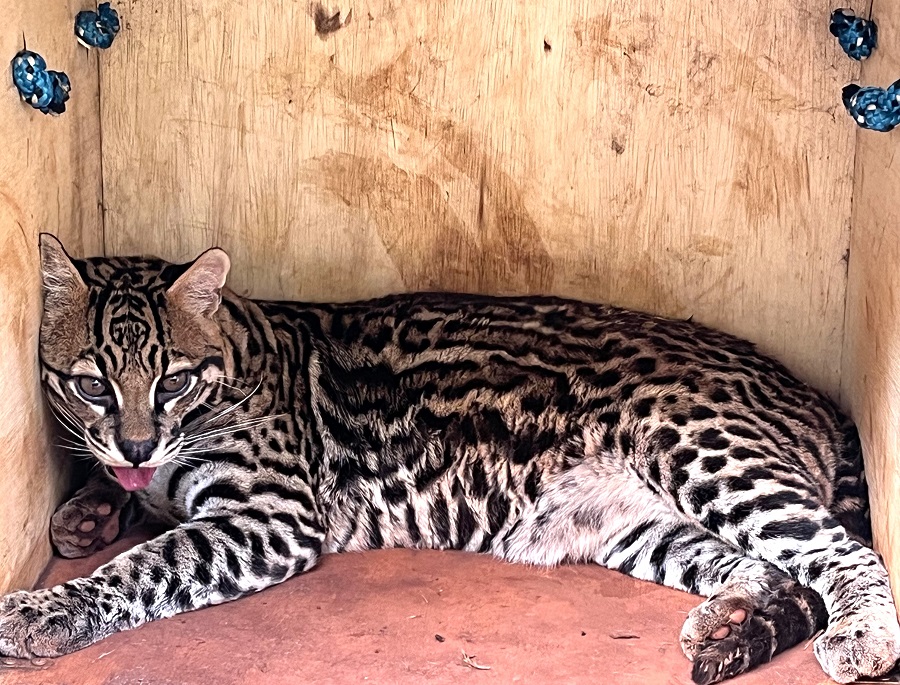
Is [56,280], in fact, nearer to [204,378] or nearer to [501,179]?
[204,378]

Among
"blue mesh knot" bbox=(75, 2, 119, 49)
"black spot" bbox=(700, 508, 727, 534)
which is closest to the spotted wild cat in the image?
"black spot" bbox=(700, 508, 727, 534)

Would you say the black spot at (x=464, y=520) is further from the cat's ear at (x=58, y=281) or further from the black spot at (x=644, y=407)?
the cat's ear at (x=58, y=281)

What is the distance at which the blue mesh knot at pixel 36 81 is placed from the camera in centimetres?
450

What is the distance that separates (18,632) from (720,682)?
2507 mm

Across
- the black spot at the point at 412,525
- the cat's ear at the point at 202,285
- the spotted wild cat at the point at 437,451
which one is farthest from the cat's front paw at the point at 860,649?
the cat's ear at the point at 202,285

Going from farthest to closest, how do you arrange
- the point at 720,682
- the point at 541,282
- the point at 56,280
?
the point at 541,282, the point at 56,280, the point at 720,682

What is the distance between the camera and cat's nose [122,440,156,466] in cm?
480

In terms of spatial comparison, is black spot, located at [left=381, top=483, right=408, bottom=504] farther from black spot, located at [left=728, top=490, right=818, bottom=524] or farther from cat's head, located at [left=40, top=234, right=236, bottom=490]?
black spot, located at [left=728, top=490, right=818, bottom=524]

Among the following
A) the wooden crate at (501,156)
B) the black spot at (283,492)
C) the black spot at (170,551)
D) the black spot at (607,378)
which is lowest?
the black spot at (170,551)

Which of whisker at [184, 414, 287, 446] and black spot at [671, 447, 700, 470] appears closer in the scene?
black spot at [671, 447, 700, 470]

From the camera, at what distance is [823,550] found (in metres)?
4.68

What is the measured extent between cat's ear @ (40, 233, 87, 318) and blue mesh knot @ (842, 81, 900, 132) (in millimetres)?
3055

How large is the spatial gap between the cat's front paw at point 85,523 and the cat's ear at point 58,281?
2.64 ft

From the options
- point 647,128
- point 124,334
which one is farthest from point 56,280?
point 647,128
